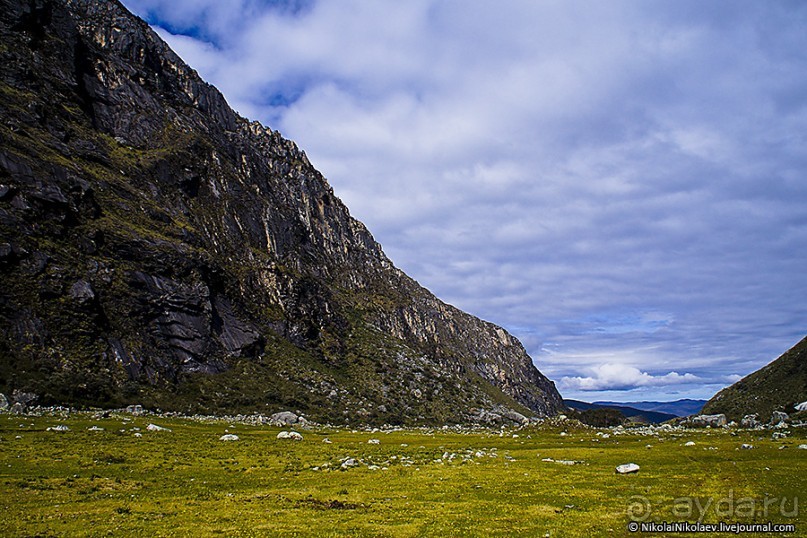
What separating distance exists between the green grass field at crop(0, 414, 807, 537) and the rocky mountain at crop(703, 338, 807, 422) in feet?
386

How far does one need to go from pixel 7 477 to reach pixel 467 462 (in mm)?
38604

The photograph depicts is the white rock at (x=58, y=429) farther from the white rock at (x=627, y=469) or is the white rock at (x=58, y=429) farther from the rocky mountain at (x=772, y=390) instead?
the rocky mountain at (x=772, y=390)

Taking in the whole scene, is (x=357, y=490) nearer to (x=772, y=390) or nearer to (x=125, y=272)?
(x=125, y=272)

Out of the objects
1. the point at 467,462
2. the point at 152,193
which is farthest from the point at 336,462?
the point at 152,193

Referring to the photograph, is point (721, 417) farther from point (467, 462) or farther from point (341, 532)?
point (341, 532)

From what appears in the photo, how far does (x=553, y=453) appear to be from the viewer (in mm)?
60000

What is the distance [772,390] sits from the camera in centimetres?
15688

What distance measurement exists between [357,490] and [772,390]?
18046cm

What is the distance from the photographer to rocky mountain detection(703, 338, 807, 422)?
143000 millimetres

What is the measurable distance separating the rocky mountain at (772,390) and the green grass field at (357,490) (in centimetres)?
11768

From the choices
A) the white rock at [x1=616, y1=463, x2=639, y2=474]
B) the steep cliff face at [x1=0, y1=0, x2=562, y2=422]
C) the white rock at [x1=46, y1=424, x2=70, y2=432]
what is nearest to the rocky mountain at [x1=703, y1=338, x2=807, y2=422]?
the steep cliff face at [x1=0, y1=0, x2=562, y2=422]

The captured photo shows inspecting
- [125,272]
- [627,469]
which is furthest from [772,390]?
[125,272]

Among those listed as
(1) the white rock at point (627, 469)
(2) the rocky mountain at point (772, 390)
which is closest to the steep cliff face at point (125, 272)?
(1) the white rock at point (627, 469)

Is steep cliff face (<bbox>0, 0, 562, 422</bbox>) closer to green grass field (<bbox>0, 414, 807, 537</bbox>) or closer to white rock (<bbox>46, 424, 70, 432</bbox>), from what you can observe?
white rock (<bbox>46, 424, 70, 432</bbox>)
